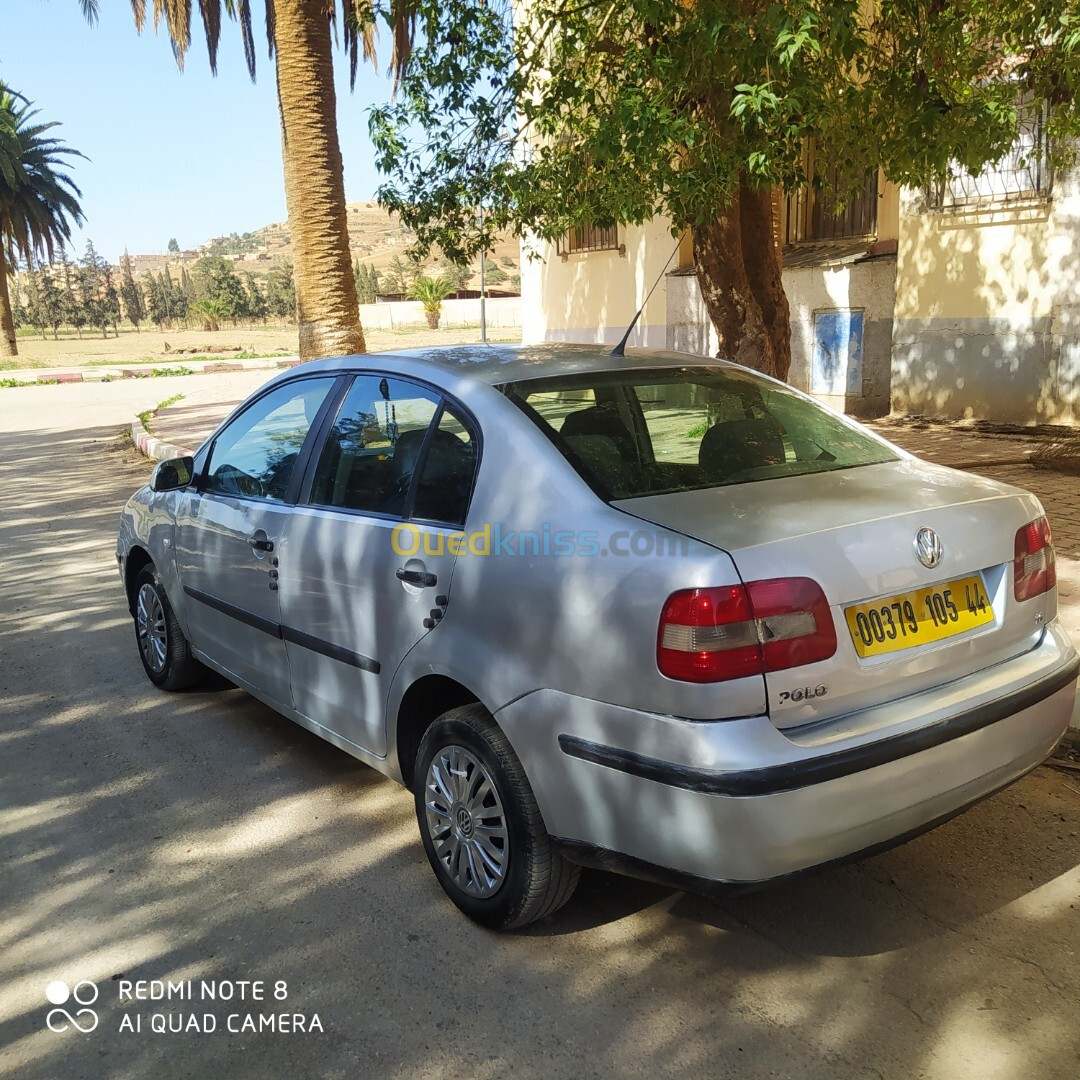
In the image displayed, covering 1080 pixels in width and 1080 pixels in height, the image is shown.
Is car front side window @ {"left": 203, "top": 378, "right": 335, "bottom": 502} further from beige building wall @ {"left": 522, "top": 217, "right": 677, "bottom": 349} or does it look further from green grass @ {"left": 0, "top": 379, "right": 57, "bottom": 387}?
green grass @ {"left": 0, "top": 379, "right": 57, "bottom": 387}

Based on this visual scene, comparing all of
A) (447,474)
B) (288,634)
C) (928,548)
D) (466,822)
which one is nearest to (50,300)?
(288,634)

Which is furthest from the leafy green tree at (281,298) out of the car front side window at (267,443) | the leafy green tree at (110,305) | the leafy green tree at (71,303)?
the car front side window at (267,443)

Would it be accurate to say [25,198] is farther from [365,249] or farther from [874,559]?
[365,249]

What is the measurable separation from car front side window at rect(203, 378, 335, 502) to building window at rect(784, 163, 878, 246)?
11105 millimetres

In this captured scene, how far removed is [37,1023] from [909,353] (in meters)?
11.7

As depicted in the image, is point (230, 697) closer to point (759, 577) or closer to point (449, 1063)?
point (449, 1063)

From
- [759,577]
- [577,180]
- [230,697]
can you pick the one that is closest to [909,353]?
[577,180]

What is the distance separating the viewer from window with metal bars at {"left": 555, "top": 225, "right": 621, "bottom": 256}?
54.9 ft

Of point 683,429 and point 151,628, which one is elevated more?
point 683,429

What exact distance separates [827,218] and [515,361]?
1255cm

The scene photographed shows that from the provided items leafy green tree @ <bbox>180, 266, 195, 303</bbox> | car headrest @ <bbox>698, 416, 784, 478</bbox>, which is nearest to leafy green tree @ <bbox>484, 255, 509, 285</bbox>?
leafy green tree @ <bbox>180, 266, 195, 303</bbox>

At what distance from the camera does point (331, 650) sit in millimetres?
3545

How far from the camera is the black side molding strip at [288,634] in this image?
339 centimetres

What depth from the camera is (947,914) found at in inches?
119
